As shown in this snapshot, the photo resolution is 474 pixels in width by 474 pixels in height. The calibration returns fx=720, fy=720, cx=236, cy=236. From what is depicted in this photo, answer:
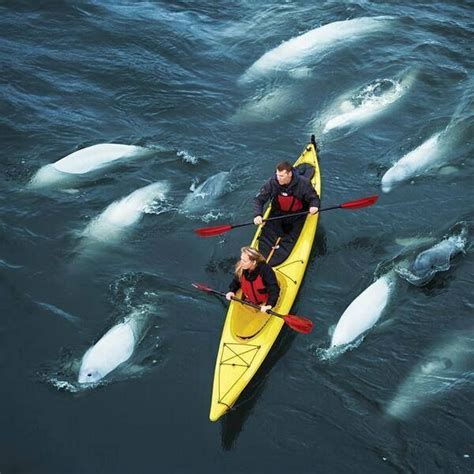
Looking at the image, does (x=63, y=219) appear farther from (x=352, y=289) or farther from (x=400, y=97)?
(x=400, y=97)

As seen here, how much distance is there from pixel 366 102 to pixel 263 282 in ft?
24.6

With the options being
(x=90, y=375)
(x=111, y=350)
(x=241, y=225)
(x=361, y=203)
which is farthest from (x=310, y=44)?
(x=90, y=375)

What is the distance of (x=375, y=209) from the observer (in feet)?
46.5

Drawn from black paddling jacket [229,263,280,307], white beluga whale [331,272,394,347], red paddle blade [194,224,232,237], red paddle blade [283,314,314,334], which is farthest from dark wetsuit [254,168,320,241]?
red paddle blade [283,314,314,334]

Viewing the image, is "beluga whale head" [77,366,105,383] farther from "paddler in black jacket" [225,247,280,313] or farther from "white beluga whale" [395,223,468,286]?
"white beluga whale" [395,223,468,286]

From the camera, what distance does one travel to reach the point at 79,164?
15086 millimetres

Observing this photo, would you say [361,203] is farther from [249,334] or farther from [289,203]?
[249,334]

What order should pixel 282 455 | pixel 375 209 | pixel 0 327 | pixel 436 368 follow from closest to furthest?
pixel 282 455, pixel 436 368, pixel 0 327, pixel 375 209

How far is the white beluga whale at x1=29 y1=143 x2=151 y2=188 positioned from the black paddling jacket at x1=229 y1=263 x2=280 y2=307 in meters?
5.38

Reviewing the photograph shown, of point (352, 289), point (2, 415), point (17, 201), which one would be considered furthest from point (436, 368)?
point (17, 201)

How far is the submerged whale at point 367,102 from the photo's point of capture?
1642 cm

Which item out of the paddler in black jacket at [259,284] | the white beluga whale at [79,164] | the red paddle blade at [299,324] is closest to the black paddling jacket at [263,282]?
the paddler in black jacket at [259,284]

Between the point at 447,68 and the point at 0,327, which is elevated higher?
the point at 447,68

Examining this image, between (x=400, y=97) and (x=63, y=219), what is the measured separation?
335 inches
